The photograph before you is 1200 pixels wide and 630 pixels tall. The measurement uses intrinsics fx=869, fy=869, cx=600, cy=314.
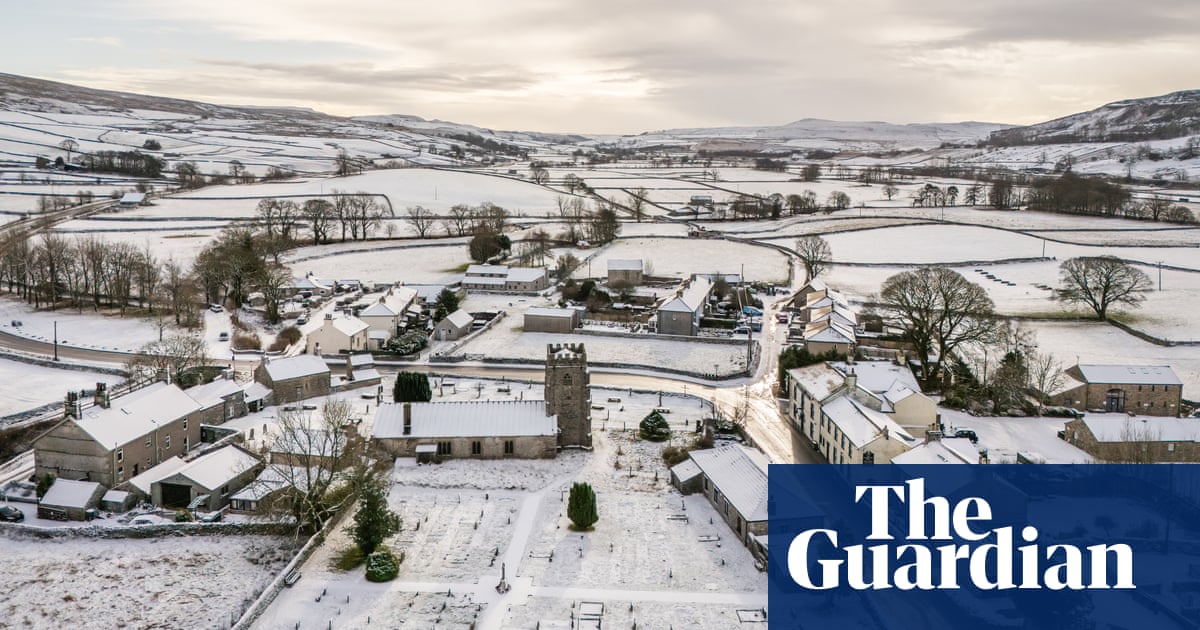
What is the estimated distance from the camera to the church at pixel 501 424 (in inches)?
1692

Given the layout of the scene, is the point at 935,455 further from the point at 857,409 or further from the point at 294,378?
the point at 294,378

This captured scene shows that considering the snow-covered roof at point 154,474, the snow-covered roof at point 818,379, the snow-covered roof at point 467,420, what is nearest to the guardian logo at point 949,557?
the snow-covered roof at point 818,379

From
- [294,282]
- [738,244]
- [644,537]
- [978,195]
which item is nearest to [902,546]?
[644,537]

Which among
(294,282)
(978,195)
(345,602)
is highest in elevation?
(978,195)

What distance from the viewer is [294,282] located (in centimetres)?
8575

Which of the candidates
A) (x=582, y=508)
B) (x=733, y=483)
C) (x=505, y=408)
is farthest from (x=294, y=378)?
(x=733, y=483)

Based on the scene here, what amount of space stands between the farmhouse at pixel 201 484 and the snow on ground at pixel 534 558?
6376 mm

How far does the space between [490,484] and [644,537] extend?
28.6ft

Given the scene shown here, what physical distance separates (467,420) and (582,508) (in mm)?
11143

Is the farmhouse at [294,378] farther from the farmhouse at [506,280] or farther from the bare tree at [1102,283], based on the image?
the bare tree at [1102,283]

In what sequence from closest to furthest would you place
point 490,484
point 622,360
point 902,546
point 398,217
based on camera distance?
1. point 902,546
2. point 490,484
3. point 622,360
4. point 398,217

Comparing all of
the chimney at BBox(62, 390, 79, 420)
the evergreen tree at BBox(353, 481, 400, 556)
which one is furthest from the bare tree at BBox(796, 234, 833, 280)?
the chimney at BBox(62, 390, 79, 420)

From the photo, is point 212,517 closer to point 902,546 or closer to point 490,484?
point 490,484

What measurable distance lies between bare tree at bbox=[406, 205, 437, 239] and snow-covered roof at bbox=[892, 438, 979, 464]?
92.3 m
